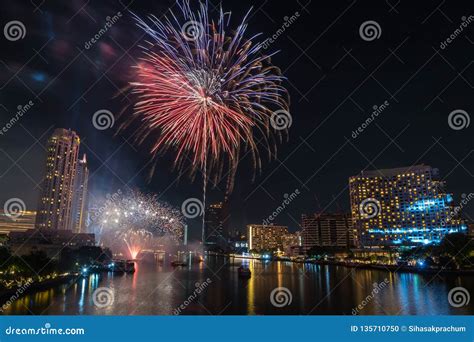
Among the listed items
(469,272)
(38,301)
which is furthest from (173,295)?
(469,272)

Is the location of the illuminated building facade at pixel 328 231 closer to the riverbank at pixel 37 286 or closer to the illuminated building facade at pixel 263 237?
the illuminated building facade at pixel 263 237

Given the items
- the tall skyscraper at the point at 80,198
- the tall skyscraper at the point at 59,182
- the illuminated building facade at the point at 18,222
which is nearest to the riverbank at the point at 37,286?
the tall skyscraper at the point at 59,182

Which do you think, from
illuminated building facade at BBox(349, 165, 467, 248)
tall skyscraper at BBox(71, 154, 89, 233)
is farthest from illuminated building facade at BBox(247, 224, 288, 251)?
tall skyscraper at BBox(71, 154, 89, 233)

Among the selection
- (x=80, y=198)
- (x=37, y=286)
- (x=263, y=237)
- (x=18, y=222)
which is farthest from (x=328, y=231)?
(x=37, y=286)

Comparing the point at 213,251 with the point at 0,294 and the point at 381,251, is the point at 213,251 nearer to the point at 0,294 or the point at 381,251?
the point at 381,251

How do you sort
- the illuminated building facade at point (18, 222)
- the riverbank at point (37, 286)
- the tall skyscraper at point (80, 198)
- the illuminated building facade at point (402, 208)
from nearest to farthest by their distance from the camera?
the riverbank at point (37, 286) < the illuminated building facade at point (18, 222) < the tall skyscraper at point (80, 198) < the illuminated building facade at point (402, 208)

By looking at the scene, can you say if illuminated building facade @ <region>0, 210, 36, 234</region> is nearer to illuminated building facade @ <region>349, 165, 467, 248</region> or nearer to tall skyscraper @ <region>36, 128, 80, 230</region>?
tall skyscraper @ <region>36, 128, 80, 230</region>
